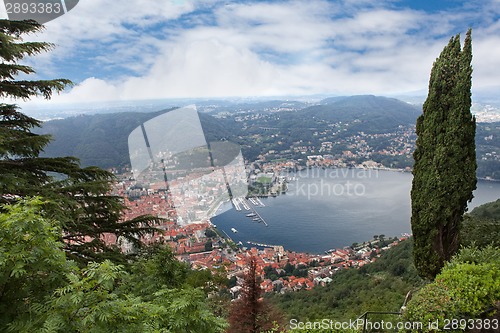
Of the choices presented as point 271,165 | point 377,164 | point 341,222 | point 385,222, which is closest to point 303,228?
point 341,222

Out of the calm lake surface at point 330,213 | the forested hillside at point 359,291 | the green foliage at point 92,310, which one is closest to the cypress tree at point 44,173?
the green foliage at point 92,310

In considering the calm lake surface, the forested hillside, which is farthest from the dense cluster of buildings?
the calm lake surface

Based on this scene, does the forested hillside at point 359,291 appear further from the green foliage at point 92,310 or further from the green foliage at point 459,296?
the green foliage at point 92,310

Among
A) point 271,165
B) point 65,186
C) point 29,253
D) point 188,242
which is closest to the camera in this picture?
point 29,253

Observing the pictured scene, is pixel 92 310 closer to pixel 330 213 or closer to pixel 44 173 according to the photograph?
pixel 44 173

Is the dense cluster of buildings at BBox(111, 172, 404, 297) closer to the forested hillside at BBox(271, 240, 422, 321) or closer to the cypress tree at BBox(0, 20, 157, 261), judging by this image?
the forested hillside at BBox(271, 240, 422, 321)

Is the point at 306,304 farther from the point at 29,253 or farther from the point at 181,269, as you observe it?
the point at 29,253
